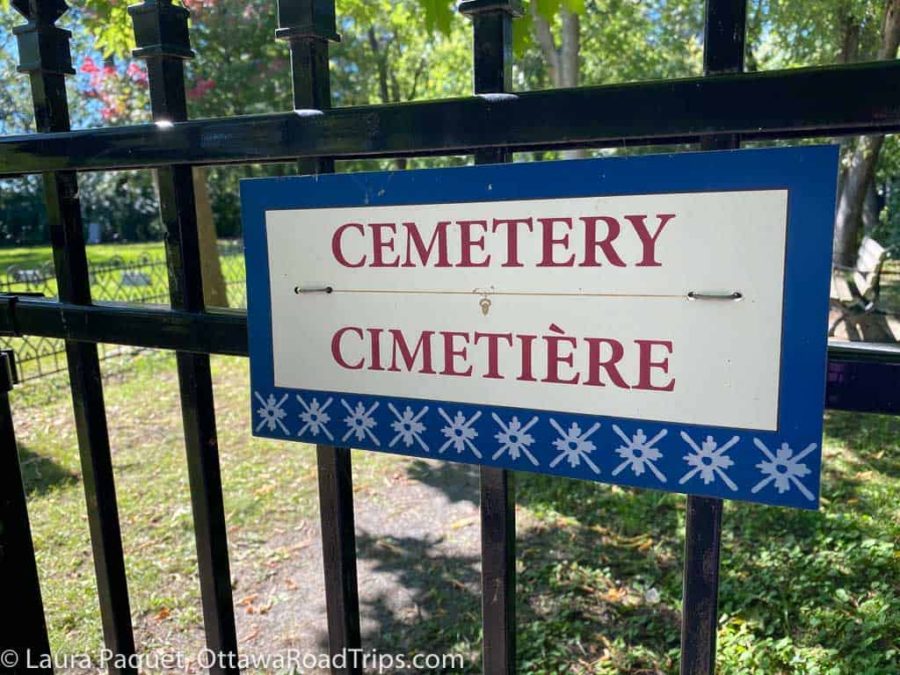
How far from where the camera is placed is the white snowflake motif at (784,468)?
904mm

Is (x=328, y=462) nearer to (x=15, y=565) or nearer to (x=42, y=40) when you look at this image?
(x=15, y=565)

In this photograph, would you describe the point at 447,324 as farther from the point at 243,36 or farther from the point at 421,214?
the point at 243,36

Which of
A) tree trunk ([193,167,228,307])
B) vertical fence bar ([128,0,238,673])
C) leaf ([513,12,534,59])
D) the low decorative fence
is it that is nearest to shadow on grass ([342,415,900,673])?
vertical fence bar ([128,0,238,673])

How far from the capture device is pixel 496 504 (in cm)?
116

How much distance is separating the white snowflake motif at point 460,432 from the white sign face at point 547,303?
0.03 meters

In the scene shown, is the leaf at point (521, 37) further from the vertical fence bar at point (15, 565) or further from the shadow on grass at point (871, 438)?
the shadow on grass at point (871, 438)

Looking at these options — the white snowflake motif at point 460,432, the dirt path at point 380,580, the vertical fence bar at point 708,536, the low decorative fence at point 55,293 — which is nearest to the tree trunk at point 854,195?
the dirt path at point 380,580

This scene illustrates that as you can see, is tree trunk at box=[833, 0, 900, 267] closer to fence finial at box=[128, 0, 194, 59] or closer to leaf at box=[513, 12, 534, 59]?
leaf at box=[513, 12, 534, 59]

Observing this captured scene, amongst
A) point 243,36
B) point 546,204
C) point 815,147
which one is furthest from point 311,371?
point 243,36

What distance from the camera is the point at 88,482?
154cm

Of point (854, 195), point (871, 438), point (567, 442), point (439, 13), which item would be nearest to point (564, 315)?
point (567, 442)

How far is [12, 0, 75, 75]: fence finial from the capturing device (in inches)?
54.3

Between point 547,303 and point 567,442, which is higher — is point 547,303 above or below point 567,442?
above

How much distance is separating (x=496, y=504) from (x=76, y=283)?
3.16 feet
